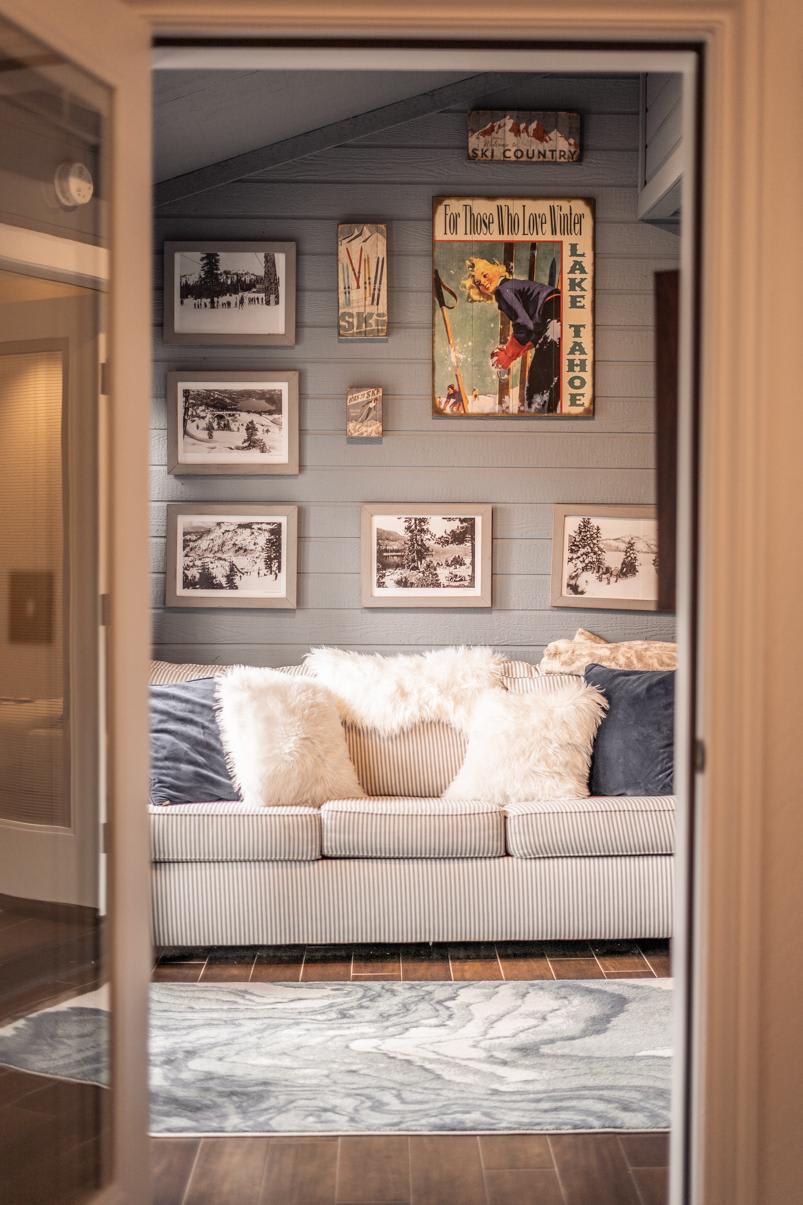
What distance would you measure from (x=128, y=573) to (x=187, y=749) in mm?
1973

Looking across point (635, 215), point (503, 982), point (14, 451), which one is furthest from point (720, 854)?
point (635, 215)

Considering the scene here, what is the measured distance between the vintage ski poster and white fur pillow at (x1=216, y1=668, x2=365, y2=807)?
1362 mm

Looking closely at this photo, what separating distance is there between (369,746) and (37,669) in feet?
7.47

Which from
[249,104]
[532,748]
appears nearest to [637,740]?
[532,748]

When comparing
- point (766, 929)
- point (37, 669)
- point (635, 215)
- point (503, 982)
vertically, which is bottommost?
point (503, 982)

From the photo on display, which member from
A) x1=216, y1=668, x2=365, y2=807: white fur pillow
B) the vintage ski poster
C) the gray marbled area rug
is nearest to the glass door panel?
the gray marbled area rug

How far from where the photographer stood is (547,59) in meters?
1.95

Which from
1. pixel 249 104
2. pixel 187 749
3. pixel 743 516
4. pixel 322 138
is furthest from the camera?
pixel 322 138

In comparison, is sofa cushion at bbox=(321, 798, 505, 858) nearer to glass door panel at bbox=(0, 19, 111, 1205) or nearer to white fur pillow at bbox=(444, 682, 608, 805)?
white fur pillow at bbox=(444, 682, 608, 805)

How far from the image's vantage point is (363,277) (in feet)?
14.3

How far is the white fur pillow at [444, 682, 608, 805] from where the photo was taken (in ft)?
12.3

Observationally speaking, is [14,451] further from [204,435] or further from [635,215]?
[635,215]

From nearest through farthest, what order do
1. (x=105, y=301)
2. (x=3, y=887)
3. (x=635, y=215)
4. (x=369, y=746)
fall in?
1. (x=3, y=887)
2. (x=105, y=301)
3. (x=369, y=746)
4. (x=635, y=215)

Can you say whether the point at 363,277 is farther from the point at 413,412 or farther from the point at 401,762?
the point at 401,762
